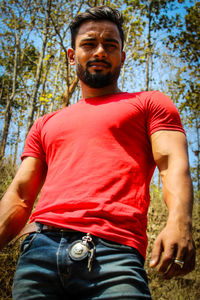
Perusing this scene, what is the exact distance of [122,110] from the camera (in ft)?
4.62

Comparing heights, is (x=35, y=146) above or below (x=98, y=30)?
below

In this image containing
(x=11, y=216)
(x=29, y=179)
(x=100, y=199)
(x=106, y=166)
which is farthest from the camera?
(x=29, y=179)

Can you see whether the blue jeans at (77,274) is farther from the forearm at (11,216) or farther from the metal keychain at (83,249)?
the forearm at (11,216)

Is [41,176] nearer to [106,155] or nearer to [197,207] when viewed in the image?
[106,155]

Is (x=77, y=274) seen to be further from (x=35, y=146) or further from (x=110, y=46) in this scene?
(x=110, y=46)

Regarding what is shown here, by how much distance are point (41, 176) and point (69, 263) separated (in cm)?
72

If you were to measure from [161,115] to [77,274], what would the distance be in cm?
85

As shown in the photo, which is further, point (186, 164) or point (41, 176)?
point (41, 176)

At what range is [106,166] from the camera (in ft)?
4.11

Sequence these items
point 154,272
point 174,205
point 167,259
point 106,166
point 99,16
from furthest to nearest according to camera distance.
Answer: point 154,272
point 99,16
point 106,166
point 174,205
point 167,259

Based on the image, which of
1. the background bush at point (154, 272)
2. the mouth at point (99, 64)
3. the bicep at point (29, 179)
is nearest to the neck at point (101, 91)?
the mouth at point (99, 64)

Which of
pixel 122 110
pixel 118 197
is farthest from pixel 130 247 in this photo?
pixel 122 110

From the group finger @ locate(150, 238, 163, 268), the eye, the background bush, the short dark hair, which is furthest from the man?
the background bush

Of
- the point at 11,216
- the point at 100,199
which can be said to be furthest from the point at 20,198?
the point at 100,199
